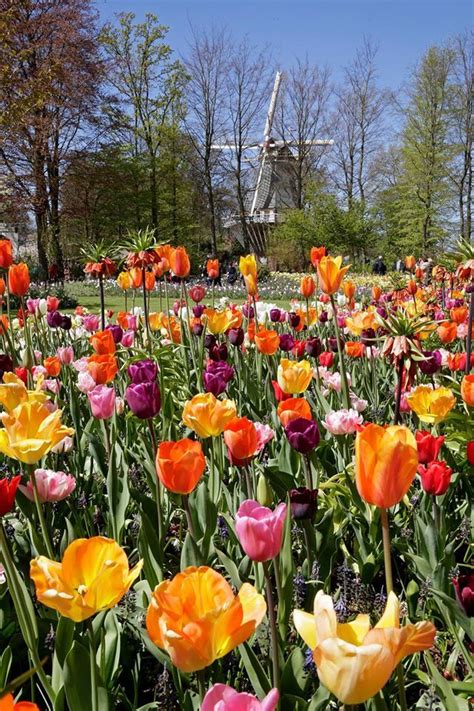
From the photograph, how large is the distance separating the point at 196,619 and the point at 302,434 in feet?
2.77

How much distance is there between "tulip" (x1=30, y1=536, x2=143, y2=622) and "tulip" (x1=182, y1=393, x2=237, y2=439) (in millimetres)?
735

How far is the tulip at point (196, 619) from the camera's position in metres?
0.72

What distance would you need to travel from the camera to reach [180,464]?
3.97ft

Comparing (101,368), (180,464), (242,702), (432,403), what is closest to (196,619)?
(242,702)

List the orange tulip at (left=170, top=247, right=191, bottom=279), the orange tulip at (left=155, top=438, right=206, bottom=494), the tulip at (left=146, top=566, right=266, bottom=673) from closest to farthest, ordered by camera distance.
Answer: the tulip at (left=146, top=566, right=266, bottom=673), the orange tulip at (left=155, top=438, right=206, bottom=494), the orange tulip at (left=170, top=247, right=191, bottom=279)

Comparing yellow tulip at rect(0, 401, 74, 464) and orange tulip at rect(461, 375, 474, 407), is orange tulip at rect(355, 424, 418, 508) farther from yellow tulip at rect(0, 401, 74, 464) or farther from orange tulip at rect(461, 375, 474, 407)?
orange tulip at rect(461, 375, 474, 407)

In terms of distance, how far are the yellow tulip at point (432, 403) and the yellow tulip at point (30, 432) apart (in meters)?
1.11

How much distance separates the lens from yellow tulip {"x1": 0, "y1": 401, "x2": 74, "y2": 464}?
4.08ft

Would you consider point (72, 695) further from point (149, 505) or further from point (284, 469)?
point (284, 469)

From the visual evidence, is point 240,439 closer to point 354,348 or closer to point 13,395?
point 13,395

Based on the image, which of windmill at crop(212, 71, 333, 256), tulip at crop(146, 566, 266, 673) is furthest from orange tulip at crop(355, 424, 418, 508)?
windmill at crop(212, 71, 333, 256)

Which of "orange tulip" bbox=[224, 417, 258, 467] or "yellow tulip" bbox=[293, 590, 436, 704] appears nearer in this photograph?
"yellow tulip" bbox=[293, 590, 436, 704]

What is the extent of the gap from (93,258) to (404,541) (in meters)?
2.65

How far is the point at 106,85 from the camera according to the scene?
28891mm
